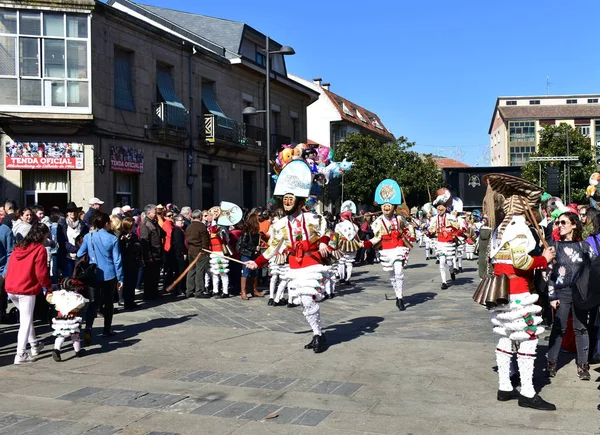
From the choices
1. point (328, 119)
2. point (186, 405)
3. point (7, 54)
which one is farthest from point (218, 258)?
point (328, 119)

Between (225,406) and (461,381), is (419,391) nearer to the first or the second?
(461,381)

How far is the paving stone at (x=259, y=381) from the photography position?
6.47m

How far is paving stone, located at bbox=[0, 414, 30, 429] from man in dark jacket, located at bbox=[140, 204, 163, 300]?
7.12 metres

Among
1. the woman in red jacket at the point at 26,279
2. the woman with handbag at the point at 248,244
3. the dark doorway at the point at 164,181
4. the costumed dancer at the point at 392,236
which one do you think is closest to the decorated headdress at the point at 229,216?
the woman with handbag at the point at 248,244

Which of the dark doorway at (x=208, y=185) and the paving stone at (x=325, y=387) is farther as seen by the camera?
the dark doorway at (x=208, y=185)

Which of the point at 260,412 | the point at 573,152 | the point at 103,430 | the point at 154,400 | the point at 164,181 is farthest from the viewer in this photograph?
the point at 573,152

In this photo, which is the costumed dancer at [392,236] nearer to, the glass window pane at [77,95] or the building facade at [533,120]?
the glass window pane at [77,95]

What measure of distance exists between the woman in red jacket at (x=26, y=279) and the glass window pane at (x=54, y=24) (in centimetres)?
1266

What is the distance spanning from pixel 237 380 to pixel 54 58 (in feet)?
49.5

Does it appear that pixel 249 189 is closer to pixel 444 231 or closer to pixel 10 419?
pixel 444 231

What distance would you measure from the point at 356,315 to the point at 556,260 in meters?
4.71

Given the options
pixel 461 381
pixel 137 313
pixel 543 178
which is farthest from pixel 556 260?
pixel 543 178

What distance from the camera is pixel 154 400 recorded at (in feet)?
19.7

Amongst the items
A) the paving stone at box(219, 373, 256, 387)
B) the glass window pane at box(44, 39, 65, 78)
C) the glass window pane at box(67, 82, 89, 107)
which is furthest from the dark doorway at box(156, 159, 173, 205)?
the paving stone at box(219, 373, 256, 387)
